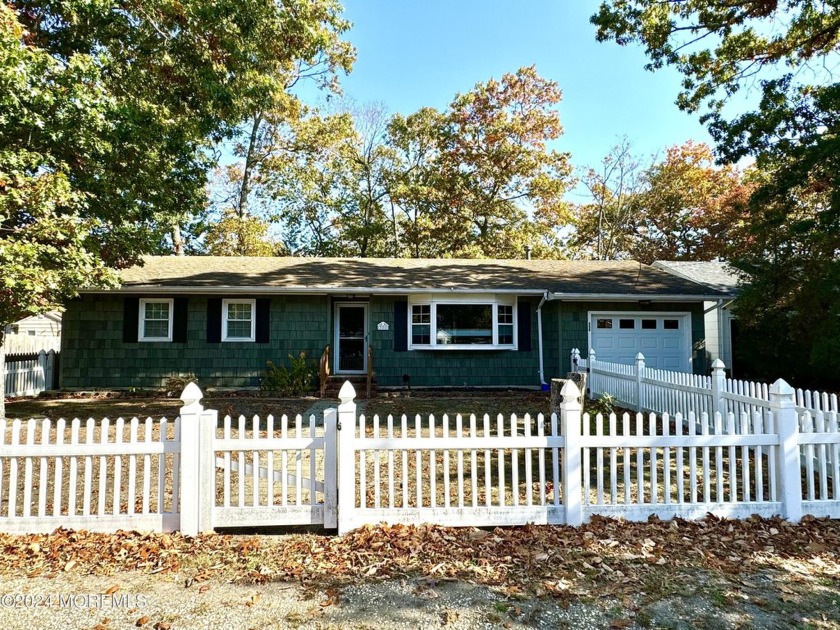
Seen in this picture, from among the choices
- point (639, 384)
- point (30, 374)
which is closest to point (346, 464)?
point (639, 384)

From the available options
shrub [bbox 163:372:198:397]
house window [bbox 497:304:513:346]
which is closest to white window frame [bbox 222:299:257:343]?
shrub [bbox 163:372:198:397]

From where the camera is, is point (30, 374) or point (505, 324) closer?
point (30, 374)

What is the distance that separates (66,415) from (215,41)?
792cm

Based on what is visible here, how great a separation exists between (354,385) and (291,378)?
149cm

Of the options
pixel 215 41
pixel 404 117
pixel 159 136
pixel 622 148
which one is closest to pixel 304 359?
pixel 159 136

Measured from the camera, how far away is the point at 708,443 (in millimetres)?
3783

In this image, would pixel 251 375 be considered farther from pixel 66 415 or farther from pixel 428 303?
pixel 428 303

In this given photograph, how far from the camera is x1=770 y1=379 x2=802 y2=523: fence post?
3.80 metres

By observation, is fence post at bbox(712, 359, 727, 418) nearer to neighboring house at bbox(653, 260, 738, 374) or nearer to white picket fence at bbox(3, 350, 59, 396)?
neighboring house at bbox(653, 260, 738, 374)

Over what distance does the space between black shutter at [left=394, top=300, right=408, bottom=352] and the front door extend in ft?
2.88

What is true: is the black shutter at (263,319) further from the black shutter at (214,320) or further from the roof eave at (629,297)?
the roof eave at (629,297)

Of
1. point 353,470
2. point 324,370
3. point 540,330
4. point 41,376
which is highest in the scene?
point 540,330

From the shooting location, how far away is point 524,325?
1217cm

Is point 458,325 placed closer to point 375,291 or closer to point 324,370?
point 375,291
